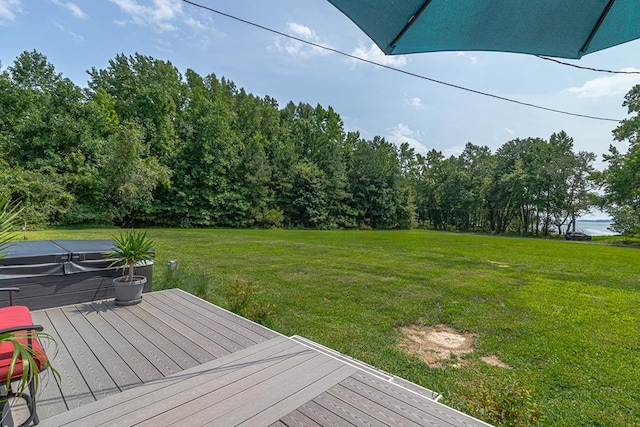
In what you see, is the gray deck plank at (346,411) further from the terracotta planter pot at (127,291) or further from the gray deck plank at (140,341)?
the terracotta planter pot at (127,291)

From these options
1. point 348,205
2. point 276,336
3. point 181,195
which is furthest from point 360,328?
point 348,205

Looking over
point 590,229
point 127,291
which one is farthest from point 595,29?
point 590,229

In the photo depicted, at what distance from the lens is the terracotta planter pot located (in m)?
3.42

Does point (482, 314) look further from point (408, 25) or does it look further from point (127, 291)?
point (127, 291)

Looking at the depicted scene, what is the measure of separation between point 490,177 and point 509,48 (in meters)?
34.5

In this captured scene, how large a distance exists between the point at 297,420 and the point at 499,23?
8.17 feet

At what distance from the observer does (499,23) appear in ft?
5.49

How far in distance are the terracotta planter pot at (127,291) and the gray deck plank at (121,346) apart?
223mm

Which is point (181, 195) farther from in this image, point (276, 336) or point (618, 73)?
point (618, 73)

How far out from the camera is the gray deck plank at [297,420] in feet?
5.33

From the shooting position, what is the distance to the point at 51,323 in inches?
114

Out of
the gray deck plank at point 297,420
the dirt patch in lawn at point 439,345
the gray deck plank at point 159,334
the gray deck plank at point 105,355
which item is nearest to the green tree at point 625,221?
the dirt patch in lawn at point 439,345

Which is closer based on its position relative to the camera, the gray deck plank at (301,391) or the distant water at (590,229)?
the gray deck plank at (301,391)

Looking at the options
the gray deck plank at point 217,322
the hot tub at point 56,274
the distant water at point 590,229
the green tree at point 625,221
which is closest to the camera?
the gray deck plank at point 217,322
